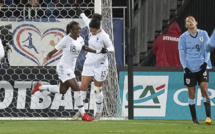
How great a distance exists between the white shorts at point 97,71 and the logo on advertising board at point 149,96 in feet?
4.05

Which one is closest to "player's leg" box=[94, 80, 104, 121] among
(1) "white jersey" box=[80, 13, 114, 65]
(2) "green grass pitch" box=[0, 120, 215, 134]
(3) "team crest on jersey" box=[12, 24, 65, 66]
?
(1) "white jersey" box=[80, 13, 114, 65]

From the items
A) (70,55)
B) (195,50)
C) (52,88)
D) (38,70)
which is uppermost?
(195,50)

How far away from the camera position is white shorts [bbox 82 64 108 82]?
10.4 m

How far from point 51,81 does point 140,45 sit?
15.4 ft

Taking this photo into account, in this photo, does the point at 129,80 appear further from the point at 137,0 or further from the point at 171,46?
the point at 137,0

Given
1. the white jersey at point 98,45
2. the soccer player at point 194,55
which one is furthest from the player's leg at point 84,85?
the soccer player at point 194,55

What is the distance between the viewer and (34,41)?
37.7 feet

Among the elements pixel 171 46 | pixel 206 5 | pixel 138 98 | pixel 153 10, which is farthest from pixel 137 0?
pixel 138 98

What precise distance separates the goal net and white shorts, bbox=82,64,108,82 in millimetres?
776

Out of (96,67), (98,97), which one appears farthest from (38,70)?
(98,97)

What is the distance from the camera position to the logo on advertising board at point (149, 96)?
38.1ft

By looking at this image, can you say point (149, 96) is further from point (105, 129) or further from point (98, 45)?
point (105, 129)

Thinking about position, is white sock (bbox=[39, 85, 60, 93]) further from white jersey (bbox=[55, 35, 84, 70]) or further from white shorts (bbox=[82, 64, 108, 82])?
white shorts (bbox=[82, 64, 108, 82])

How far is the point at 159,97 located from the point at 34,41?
2643mm
